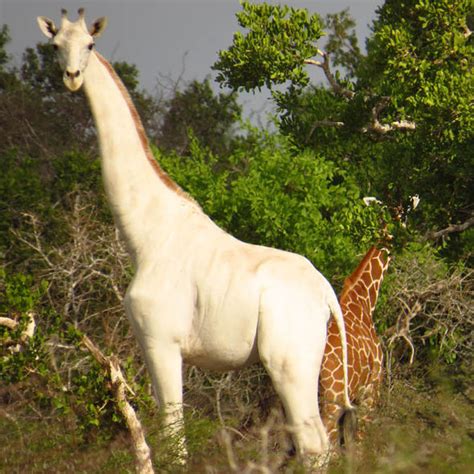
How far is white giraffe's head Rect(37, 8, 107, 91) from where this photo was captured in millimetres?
7379

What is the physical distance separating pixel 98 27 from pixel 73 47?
14.7 inches

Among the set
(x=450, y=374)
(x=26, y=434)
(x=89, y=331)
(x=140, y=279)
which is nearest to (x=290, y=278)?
(x=140, y=279)

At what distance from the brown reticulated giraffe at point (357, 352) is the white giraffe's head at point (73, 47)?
255 cm

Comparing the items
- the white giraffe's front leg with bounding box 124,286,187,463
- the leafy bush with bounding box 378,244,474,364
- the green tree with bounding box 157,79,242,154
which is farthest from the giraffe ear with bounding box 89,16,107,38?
the green tree with bounding box 157,79,242,154

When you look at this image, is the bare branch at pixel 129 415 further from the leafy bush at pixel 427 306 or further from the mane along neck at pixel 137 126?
the leafy bush at pixel 427 306

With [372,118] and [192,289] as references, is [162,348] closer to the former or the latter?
[192,289]

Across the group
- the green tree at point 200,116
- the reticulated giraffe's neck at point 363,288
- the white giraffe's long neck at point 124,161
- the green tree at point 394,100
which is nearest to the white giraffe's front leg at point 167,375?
the white giraffe's long neck at point 124,161

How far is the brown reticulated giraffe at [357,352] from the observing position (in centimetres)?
827

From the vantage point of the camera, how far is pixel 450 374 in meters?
11.4

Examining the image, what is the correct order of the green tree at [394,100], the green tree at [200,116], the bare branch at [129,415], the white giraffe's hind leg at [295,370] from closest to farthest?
the bare branch at [129,415]
the white giraffe's hind leg at [295,370]
the green tree at [394,100]
the green tree at [200,116]

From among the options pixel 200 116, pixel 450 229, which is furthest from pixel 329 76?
pixel 200 116

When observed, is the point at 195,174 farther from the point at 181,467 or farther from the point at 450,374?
the point at 181,467

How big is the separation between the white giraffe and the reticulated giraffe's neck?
116 centimetres

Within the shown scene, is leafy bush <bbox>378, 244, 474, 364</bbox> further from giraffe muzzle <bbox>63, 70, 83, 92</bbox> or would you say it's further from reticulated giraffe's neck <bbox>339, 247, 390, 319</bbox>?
giraffe muzzle <bbox>63, 70, 83, 92</bbox>
